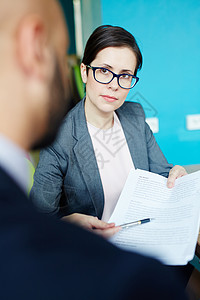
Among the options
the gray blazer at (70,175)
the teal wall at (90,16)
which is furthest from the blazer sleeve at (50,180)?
the teal wall at (90,16)

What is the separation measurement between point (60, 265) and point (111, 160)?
102 cm

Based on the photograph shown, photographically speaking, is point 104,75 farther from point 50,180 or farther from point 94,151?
point 50,180

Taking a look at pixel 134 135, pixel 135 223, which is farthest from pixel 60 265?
pixel 134 135

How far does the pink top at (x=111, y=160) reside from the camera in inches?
48.0

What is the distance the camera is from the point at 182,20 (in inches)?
69.9

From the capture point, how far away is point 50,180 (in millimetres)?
1145

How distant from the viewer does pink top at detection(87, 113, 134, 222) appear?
1.22 metres

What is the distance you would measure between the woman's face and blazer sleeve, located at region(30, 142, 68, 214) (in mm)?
253

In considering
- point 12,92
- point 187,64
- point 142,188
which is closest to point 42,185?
point 142,188

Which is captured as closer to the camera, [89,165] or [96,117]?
[89,165]

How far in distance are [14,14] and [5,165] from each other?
6.4 inches

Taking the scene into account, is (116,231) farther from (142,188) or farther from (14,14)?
(14,14)

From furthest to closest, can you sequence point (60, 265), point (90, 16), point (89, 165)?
point (90, 16) → point (89, 165) → point (60, 265)

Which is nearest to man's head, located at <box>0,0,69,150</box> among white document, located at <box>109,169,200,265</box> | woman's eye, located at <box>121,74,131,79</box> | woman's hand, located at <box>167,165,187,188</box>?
white document, located at <box>109,169,200,265</box>
